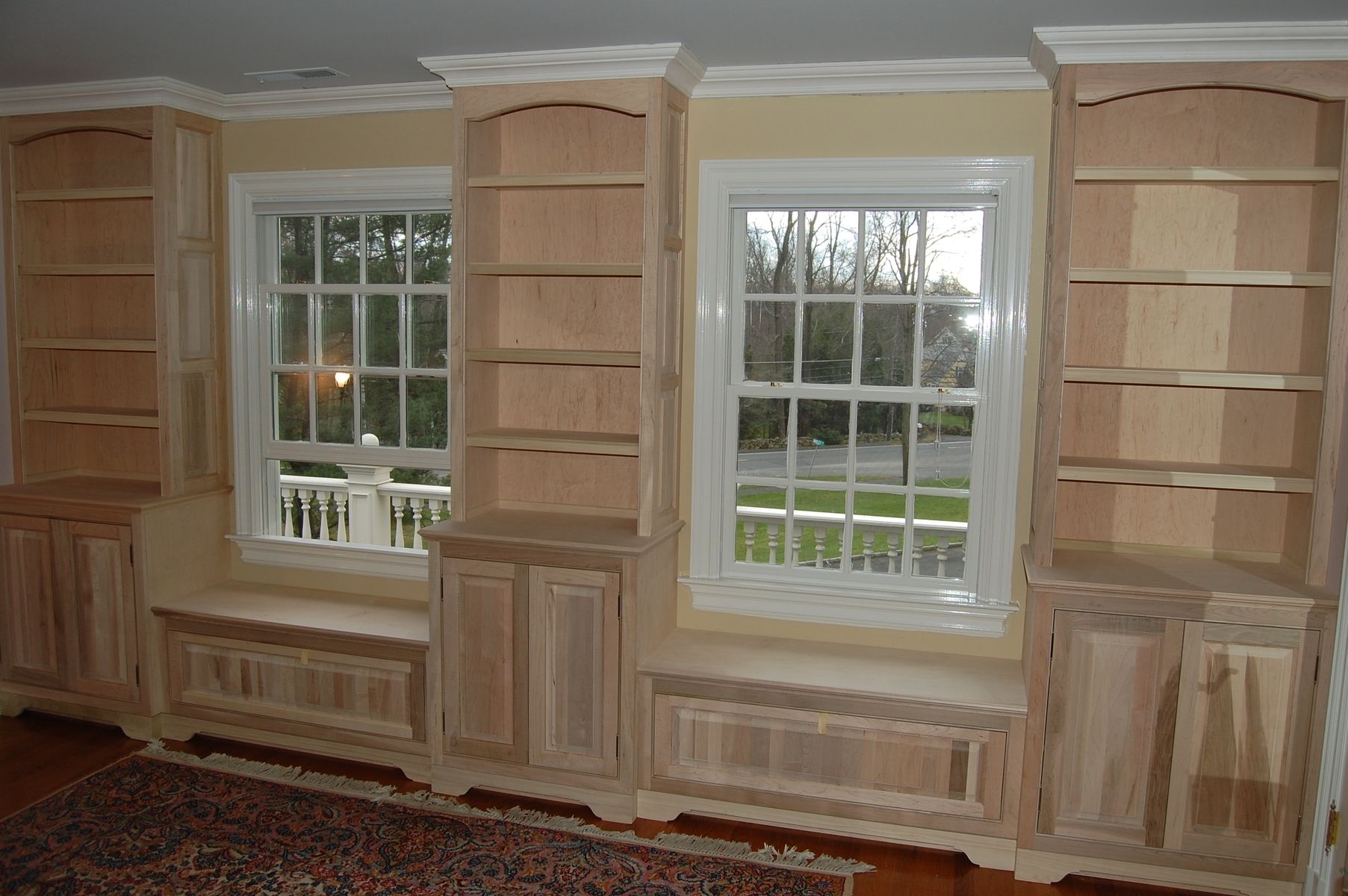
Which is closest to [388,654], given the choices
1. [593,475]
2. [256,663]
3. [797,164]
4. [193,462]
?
[256,663]

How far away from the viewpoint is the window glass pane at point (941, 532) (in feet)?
11.9

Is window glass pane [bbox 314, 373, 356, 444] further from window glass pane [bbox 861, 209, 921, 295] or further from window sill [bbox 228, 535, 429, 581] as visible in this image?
window glass pane [bbox 861, 209, 921, 295]

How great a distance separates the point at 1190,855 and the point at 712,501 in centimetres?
196

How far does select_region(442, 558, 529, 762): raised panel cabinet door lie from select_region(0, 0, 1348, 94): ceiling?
1.81m

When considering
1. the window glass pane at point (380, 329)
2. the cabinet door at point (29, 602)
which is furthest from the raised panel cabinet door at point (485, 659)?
the cabinet door at point (29, 602)

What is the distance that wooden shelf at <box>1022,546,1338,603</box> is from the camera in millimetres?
2910

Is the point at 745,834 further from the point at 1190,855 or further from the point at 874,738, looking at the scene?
the point at 1190,855

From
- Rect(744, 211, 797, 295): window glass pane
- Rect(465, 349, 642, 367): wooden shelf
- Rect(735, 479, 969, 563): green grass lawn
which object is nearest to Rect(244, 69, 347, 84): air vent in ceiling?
Rect(465, 349, 642, 367): wooden shelf

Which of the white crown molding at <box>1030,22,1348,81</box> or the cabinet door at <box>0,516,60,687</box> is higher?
the white crown molding at <box>1030,22,1348,81</box>

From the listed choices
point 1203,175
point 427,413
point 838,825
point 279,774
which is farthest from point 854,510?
point 279,774

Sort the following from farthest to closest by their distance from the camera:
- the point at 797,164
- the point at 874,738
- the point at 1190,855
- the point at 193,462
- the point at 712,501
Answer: the point at 193,462
the point at 712,501
the point at 797,164
the point at 874,738
the point at 1190,855

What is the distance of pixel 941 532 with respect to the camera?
143 inches

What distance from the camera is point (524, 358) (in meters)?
3.56

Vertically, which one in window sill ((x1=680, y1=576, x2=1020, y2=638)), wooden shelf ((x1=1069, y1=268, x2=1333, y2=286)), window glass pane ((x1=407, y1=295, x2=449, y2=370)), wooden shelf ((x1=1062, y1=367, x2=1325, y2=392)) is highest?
wooden shelf ((x1=1069, y1=268, x2=1333, y2=286))
